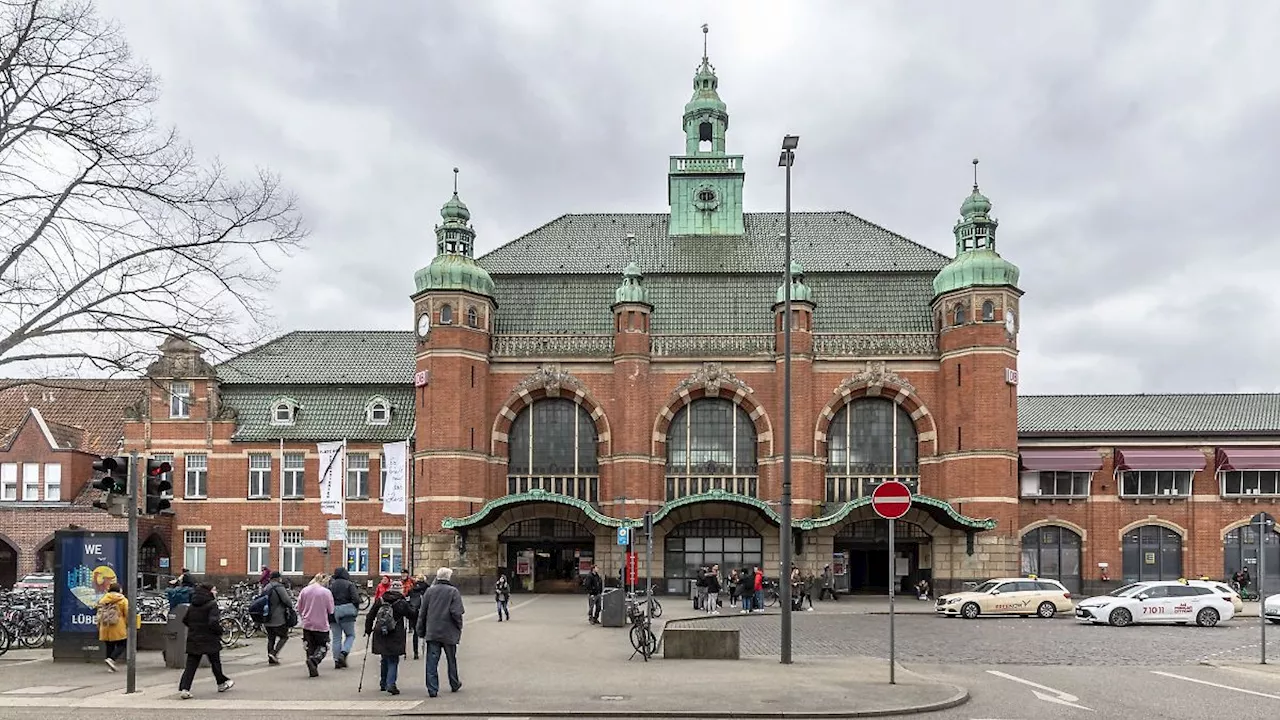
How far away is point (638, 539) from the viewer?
47.2 m

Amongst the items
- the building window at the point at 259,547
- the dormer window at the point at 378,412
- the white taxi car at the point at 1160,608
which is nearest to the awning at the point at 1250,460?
the white taxi car at the point at 1160,608

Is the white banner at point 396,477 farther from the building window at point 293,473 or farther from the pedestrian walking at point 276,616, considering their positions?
the pedestrian walking at point 276,616

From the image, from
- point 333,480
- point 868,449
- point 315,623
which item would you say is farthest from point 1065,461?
point 315,623

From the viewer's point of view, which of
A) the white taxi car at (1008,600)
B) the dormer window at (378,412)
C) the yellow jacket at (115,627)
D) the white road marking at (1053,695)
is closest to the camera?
the white road marking at (1053,695)

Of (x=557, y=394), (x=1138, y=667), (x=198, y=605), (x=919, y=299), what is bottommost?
(x=1138, y=667)

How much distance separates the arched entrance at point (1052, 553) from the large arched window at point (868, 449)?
6.56m

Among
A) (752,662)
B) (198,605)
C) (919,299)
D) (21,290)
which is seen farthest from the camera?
(919,299)

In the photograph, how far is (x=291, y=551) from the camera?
49.6 metres

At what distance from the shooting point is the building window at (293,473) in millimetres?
49781

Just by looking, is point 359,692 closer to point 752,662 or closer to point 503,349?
point 752,662

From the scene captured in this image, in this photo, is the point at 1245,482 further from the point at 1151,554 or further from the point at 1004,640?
the point at 1004,640

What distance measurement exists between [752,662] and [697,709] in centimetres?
578

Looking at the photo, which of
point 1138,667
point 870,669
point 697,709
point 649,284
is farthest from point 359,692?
point 649,284

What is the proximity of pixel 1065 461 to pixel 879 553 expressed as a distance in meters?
8.75
